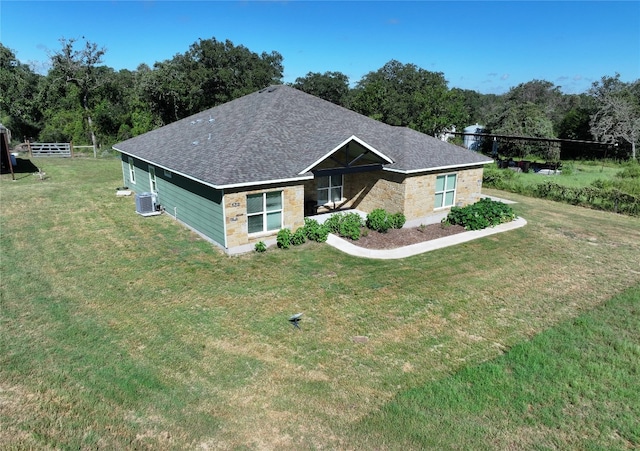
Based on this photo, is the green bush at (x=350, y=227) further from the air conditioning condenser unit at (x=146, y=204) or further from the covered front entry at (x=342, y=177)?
the air conditioning condenser unit at (x=146, y=204)

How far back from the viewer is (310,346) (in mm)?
8312

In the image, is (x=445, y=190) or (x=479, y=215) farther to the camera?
(x=445, y=190)

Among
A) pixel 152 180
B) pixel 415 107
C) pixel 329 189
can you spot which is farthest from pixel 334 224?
pixel 415 107

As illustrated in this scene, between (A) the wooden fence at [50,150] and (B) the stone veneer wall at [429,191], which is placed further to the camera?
(A) the wooden fence at [50,150]

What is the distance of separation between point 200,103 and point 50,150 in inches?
637

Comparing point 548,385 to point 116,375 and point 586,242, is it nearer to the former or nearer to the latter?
point 116,375

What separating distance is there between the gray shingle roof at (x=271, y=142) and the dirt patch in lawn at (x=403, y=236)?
245cm

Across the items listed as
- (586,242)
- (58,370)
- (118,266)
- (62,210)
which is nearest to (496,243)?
(586,242)

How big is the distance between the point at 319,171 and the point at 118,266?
24.1 ft

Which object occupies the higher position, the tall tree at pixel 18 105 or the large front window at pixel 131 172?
the tall tree at pixel 18 105

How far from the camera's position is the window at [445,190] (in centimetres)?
1753

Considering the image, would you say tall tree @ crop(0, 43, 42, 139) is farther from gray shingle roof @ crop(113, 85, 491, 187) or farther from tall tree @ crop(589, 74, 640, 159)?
tall tree @ crop(589, 74, 640, 159)

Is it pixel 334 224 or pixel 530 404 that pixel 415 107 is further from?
pixel 530 404

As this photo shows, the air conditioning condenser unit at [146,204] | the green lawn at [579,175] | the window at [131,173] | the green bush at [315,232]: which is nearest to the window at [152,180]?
the air conditioning condenser unit at [146,204]
